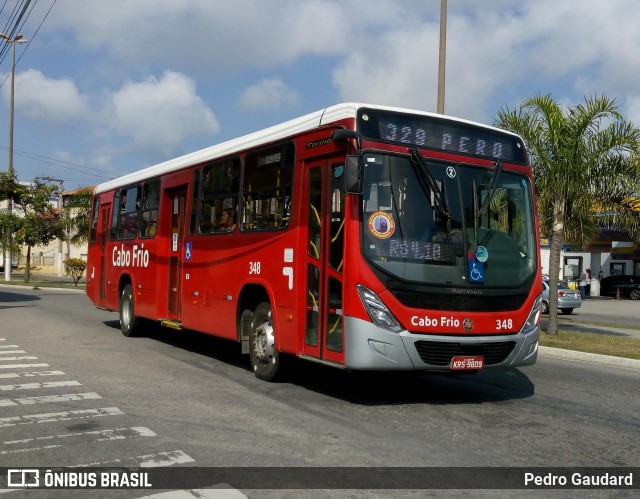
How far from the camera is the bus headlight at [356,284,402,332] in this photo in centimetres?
769

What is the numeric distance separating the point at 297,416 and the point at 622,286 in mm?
43054

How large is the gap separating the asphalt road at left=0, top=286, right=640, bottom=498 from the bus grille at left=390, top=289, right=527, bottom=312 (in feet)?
3.69

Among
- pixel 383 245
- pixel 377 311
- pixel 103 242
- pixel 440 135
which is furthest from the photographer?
pixel 103 242

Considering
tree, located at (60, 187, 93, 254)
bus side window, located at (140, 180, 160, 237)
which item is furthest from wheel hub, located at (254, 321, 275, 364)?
tree, located at (60, 187, 93, 254)

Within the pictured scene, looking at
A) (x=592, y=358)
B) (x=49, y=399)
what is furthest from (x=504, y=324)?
(x=592, y=358)

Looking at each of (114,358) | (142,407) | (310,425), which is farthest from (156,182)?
(310,425)

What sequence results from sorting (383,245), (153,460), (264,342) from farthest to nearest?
1. (264,342)
2. (383,245)
3. (153,460)

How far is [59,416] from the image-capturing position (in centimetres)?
743

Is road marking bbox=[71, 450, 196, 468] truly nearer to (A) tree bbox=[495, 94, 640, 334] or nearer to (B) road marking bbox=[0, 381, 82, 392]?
(B) road marking bbox=[0, 381, 82, 392]

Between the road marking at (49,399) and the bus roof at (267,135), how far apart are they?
3874 millimetres

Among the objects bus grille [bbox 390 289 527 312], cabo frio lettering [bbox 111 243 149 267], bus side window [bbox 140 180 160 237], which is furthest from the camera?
cabo frio lettering [bbox 111 243 149 267]

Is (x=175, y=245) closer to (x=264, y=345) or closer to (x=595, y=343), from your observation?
(x=264, y=345)

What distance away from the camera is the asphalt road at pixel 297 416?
604 centimetres

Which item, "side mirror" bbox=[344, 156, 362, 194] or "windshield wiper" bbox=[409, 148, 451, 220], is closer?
"side mirror" bbox=[344, 156, 362, 194]
